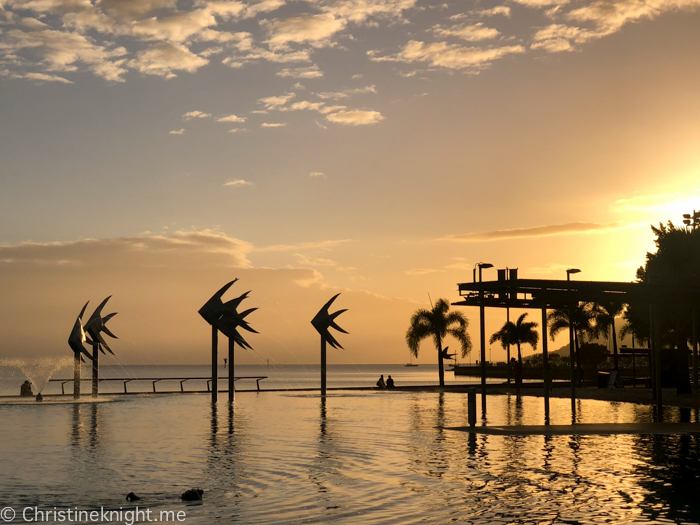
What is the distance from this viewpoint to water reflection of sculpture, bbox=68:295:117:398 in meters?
49.0

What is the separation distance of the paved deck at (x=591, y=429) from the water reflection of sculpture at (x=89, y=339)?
29317 mm

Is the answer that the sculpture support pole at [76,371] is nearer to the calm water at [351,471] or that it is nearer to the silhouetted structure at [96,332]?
the silhouetted structure at [96,332]

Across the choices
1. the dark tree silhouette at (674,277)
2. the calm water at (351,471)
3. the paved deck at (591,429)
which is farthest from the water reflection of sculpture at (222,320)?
the dark tree silhouette at (674,277)

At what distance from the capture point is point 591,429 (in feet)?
89.5

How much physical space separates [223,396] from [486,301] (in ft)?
80.2

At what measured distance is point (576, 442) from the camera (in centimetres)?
2439

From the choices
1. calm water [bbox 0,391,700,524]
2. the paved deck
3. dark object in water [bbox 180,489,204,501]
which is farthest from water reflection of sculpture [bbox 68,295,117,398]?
dark object in water [bbox 180,489,204,501]

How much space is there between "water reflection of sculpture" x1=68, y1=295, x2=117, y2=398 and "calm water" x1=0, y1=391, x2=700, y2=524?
1633cm

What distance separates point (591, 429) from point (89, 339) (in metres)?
36.7

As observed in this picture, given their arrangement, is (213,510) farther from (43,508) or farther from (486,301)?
(486,301)

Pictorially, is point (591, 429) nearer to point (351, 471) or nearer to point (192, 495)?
point (351, 471)

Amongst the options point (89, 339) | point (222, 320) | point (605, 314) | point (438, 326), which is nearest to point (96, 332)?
point (89, 339)

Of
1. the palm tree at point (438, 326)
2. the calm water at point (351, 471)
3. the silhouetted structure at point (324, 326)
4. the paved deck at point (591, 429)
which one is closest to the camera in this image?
the calm water at point (351, 471)

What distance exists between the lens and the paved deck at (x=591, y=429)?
26484 millimetres
